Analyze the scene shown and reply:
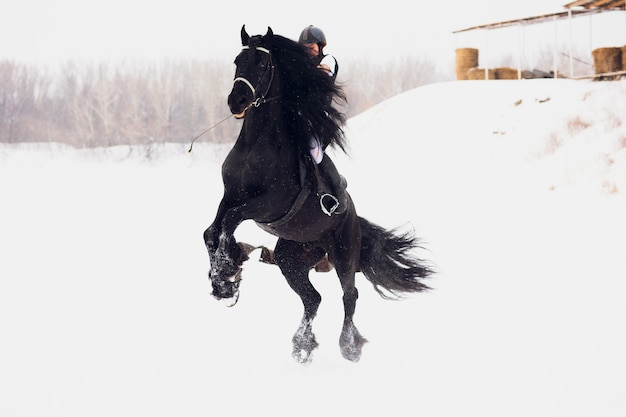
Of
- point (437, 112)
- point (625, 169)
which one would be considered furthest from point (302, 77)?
point (437, 112)

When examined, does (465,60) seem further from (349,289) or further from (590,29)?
(349,289)

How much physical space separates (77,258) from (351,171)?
11.3 m

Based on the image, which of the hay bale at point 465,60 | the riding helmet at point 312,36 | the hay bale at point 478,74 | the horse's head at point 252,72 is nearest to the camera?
the horse's head at point 252,72

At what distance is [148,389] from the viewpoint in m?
5.26

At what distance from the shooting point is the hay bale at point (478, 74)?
2575cm

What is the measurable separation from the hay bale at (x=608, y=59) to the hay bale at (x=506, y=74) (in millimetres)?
5086

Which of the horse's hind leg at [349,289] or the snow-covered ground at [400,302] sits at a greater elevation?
the horse's hind leg at [349,289]

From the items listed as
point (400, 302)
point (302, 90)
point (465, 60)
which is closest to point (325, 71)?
point (302, 90)

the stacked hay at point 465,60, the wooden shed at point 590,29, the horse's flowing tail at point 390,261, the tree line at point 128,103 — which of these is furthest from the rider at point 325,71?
the tree line at point 128,103

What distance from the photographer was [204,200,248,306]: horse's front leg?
4.95 metres

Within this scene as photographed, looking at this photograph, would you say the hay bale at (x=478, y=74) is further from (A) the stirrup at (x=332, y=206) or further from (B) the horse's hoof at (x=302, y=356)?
(B) the horse's hoof at (x=302, y=356)

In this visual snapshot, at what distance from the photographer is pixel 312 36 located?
18.9 feet

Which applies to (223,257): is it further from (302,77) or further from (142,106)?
(142,106)

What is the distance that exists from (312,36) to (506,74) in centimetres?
2145
